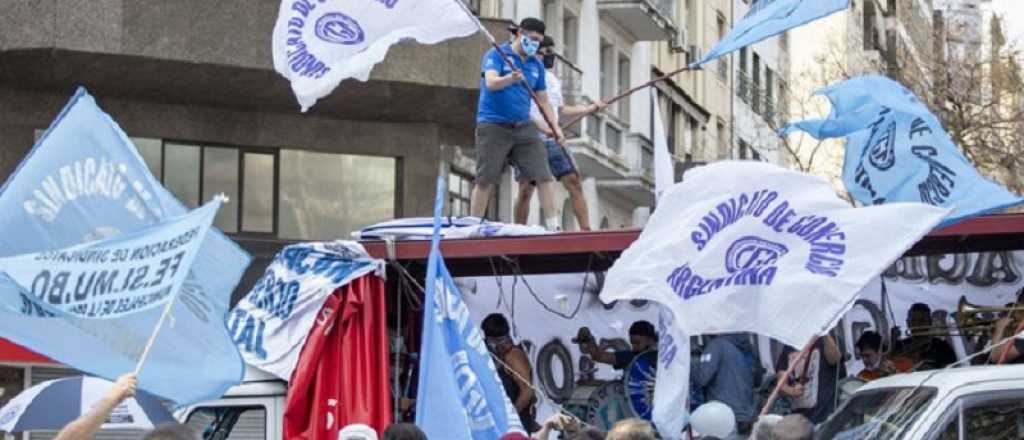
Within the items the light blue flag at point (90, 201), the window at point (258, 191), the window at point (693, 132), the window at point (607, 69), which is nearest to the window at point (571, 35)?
the window at point (607, 69)

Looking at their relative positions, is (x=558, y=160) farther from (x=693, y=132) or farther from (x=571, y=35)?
(x=693, y=132)

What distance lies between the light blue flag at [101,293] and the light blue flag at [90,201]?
0.97 ft

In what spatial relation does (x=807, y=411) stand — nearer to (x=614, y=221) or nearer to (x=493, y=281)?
(x=493, y=281)

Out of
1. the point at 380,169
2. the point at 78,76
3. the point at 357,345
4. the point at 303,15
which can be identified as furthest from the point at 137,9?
the point at 357,345

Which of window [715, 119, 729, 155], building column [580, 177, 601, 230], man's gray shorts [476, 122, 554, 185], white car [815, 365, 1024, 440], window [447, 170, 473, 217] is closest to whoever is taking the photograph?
white car [815, 365, 1024, 440]

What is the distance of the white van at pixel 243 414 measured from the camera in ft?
36.0

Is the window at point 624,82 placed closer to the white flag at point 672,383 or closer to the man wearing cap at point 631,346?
the man wearing cap at point 631,346

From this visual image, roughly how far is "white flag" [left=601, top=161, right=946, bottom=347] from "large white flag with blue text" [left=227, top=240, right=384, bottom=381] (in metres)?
1.86

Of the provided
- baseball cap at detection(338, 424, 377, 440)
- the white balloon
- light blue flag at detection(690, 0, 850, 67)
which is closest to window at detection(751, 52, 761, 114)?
light blue flag at detection(690, 0, 850, 67)

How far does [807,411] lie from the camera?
38.6 feet

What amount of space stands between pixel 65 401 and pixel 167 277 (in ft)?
5.24

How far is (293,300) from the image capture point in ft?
37.7

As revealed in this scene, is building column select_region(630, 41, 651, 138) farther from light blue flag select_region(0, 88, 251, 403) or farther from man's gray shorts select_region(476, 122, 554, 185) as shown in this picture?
light blue flag select_region(0, 88, 251, 403)

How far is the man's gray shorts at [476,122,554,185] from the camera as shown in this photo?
44.7 ft
